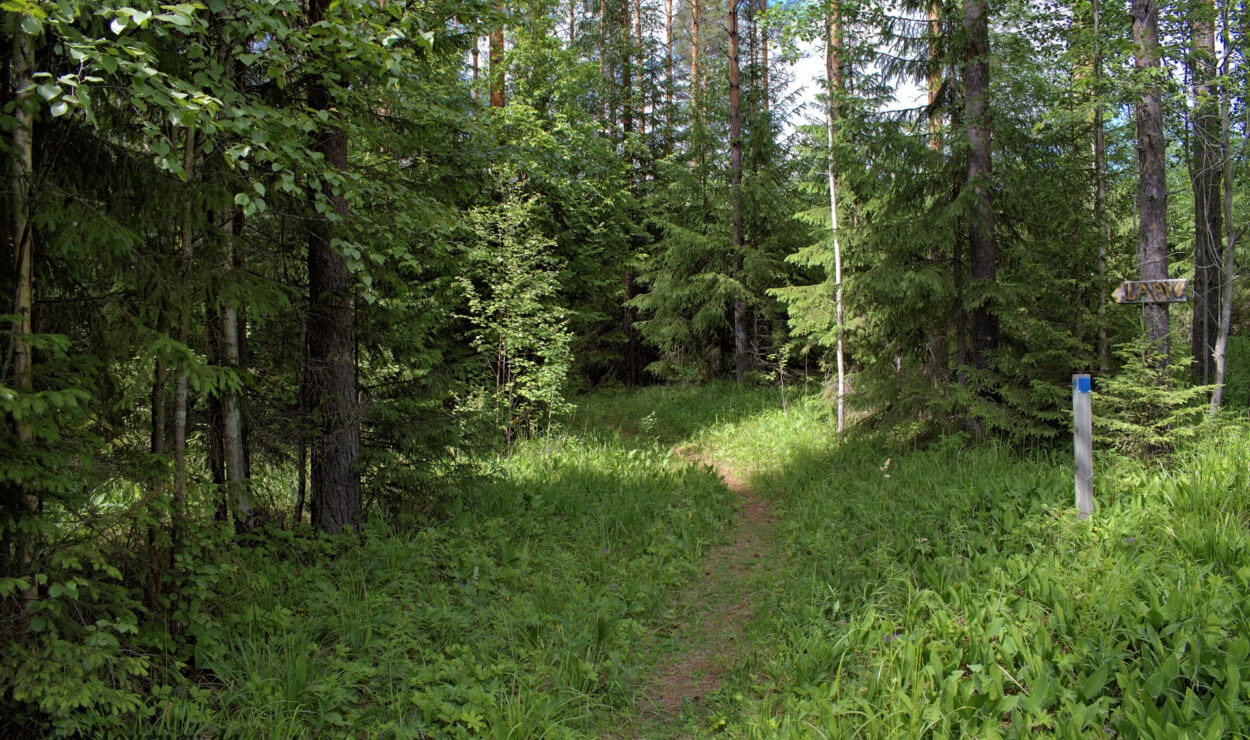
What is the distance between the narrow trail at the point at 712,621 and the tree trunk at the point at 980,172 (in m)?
3.72

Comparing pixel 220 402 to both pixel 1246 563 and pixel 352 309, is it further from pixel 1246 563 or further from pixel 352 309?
pixel 1246 563

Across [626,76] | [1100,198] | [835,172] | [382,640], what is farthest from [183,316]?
[626,76]

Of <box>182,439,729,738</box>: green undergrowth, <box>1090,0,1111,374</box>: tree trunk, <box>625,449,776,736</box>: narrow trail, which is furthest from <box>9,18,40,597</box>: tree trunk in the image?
<box>1090,0,1111,374</box>: tree trunk

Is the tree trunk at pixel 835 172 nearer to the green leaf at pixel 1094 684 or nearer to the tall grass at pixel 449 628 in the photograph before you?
the tall grass at pixel 449 628

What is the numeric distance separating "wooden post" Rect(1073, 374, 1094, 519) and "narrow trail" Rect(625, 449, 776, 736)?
258 cm

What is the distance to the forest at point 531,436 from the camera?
3.04m

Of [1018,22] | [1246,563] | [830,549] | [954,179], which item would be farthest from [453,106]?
[1246,563]

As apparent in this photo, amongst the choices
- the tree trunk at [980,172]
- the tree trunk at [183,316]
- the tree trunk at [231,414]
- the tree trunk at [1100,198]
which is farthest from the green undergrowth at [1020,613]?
the tree trunk at [231,414]

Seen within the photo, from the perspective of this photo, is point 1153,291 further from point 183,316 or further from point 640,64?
point 640,64

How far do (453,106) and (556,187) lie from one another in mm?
4992

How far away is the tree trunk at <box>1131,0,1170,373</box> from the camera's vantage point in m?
6.32

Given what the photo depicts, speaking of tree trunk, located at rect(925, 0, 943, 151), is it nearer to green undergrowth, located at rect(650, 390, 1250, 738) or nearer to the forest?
the forest

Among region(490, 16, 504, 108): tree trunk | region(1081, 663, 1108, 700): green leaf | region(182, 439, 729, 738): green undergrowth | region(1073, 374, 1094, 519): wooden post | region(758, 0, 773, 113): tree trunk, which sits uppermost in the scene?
region(758, 0, 773, 113): tree trunk

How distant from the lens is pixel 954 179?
850 centimetres
